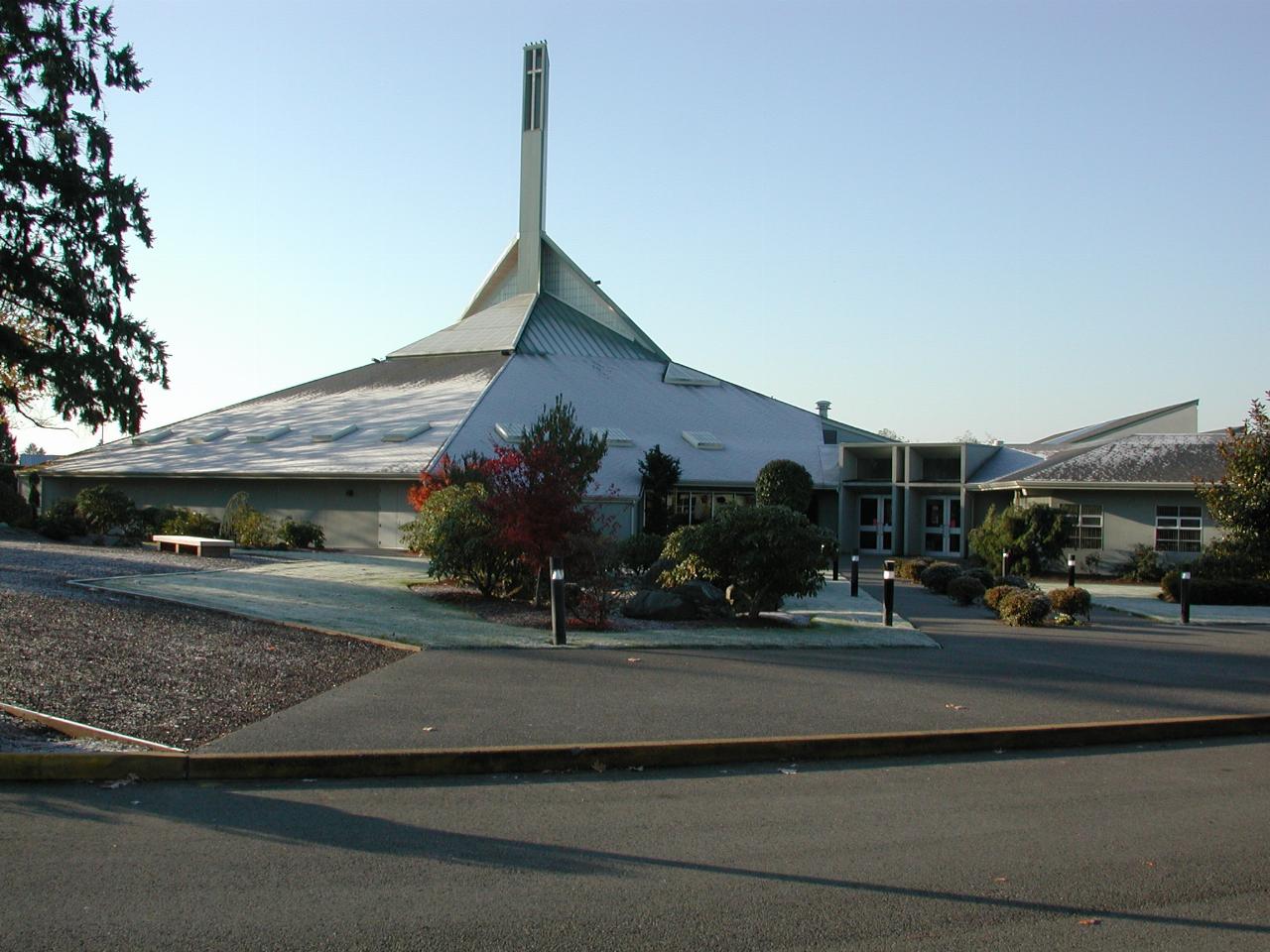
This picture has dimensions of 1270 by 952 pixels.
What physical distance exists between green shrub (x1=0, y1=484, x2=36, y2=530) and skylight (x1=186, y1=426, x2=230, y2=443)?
7800 mm

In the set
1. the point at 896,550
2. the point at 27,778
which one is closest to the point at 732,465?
the point at 896,550

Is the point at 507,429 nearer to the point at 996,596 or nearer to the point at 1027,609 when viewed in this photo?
the point at 996,596

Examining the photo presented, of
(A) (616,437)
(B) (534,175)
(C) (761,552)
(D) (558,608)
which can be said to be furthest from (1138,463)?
(B) (534,175)

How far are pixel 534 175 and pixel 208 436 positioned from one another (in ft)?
66.2

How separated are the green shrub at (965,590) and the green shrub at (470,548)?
9.51m

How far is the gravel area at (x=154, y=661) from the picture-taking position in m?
8.62

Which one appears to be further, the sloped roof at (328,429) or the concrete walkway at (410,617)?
the sloped roof at (328,429)

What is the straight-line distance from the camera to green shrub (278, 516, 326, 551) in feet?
99.5

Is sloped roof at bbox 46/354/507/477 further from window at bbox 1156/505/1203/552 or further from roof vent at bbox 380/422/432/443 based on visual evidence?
window at bbox 1156/505/1203/552

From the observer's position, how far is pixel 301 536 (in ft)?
100

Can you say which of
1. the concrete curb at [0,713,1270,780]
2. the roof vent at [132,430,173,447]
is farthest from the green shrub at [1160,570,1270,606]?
the roof vent at [132,430,173,447]

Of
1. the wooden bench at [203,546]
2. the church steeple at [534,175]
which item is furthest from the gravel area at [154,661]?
the church steeple at [534,175]

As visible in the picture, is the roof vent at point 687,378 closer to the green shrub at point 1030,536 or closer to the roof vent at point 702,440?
the roof vent at point 702,440

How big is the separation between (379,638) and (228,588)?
15.2 feet
